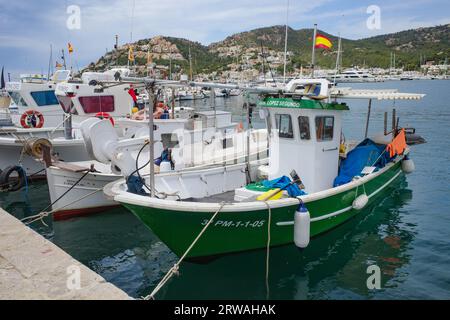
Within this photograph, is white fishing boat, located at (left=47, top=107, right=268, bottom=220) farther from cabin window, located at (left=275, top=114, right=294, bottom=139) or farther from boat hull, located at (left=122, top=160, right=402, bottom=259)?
cabin window, located at (left=275, top=114, right=294, bottom=139)

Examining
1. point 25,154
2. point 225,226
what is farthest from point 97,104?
point 225,226

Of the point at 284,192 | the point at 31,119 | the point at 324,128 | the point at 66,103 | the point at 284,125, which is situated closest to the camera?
the point at 284,192

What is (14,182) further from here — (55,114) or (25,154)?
(55,114)

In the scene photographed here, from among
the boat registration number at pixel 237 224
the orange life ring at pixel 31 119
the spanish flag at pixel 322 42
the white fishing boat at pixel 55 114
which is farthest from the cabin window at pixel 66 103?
the boat registration number at pixel 237 224

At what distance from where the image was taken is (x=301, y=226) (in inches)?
303

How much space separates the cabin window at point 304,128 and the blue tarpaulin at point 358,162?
5.42ft

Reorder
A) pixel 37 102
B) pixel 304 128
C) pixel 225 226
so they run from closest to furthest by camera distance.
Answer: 1. pixel 225 226
2. pixel 304 128
3. pixel 37 102

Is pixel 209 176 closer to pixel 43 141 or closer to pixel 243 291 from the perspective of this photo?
pixel 243 291

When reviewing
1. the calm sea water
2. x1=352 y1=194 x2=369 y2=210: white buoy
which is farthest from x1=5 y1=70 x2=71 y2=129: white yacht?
x1=352 y1=194 x2=369 y2=210: white buoy

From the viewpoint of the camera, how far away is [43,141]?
535 inches

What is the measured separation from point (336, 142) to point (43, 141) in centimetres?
974

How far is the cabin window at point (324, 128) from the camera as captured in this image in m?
9.51

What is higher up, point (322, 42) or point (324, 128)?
point (322, 42)

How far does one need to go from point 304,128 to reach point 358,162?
108 inches
